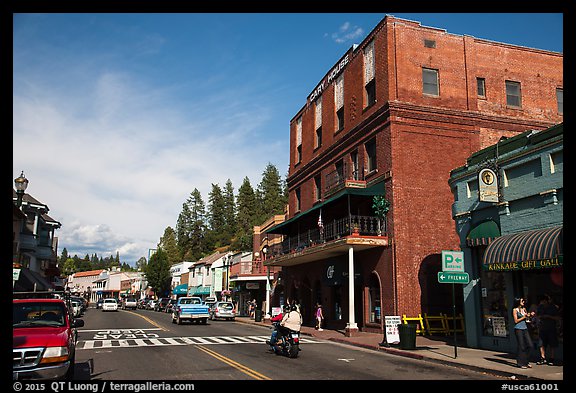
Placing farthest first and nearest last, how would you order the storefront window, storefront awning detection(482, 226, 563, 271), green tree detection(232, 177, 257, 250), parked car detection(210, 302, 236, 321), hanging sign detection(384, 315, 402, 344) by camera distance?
green tree detection(232, 177, 257, 250) < parked car detection(210, 302, 236, 321) < hanging sign detection(384, 315, 402, 344) < the storefront window < storefront awning detection(482, 226, 563, 271)

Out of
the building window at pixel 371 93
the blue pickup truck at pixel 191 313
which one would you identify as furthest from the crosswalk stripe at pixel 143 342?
the building window at pixel 371 93

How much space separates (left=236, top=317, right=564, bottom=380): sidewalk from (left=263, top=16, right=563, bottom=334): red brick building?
302 centimetres

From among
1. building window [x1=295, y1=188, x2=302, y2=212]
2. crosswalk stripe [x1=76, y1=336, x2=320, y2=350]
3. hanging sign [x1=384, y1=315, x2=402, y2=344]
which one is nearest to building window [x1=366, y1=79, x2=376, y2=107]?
building window [x1=295, y1=188, x2=302, y2=212]

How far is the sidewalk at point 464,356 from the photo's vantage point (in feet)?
41.0

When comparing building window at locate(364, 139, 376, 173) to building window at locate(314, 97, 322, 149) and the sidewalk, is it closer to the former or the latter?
building window at locate(314, 97, 322, 149)

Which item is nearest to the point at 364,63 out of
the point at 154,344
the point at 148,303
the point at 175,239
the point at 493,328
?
the point at 493,328

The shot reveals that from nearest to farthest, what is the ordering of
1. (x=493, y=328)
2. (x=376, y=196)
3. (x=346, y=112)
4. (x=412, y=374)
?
1. (x=412, y=374)
2. (x=493, y=328)
3. (x=376, y=196)
4. (x=346, y=112)

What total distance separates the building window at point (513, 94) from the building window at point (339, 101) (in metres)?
10.3

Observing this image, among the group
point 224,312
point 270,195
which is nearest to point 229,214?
point 270,195

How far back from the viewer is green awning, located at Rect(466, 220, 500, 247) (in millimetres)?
17359

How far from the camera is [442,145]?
90.4 feet

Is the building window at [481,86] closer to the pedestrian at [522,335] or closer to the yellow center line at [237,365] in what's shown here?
the pedestrian at [522,335]
